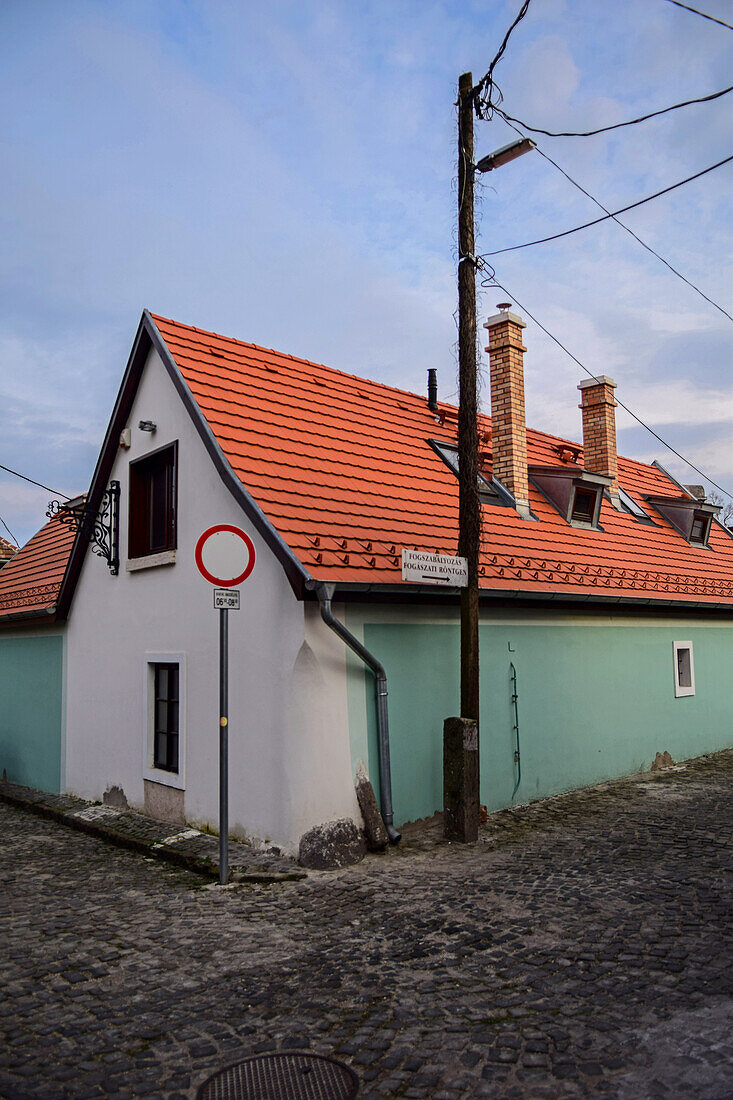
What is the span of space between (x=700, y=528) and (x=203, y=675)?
476 inches

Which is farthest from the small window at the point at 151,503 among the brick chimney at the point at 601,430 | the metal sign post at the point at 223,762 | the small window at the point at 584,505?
the brick chimney at the point at 601,430

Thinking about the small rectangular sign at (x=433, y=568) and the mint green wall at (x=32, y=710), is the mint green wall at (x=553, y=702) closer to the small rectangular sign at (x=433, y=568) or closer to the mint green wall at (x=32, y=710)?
the small rectangular sign at (x=433, y=568)

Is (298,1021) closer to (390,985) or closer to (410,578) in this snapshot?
(390,985)

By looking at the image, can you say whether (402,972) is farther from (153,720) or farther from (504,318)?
(504,318)

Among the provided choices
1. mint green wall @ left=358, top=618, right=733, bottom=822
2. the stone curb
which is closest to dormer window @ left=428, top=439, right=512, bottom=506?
mint green wall @ left=358, top=618, right=733, bottom=822

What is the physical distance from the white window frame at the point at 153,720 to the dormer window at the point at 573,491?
6982 millimetres

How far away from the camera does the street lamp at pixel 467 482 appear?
801cm

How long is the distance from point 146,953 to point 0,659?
33.6ft

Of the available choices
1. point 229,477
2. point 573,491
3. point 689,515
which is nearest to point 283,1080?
point 229,477

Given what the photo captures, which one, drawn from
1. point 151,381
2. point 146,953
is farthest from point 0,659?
point 146,953

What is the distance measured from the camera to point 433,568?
26.0 ft

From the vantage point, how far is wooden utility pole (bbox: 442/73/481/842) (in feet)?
26.3

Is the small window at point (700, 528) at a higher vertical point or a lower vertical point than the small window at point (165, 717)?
higher

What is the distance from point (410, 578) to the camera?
7.68 m
